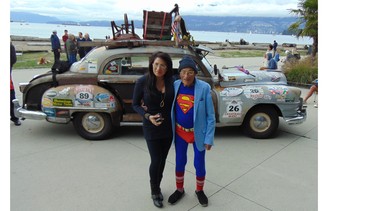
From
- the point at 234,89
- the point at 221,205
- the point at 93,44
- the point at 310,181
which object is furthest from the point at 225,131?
the point at 93,44

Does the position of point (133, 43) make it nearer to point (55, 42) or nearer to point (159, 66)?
point (159, 66)

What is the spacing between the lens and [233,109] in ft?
15.1

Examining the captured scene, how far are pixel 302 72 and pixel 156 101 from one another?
9.39 m

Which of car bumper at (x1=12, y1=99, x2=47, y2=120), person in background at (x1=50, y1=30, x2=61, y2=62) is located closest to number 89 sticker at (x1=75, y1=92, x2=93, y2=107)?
car bumper at (x1=12, y1=99, x2=47, y2=120)

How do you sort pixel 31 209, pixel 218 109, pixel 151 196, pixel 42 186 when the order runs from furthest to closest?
pixel 218 109, pixel 42 186, pixel 151 196, pixel 31 209

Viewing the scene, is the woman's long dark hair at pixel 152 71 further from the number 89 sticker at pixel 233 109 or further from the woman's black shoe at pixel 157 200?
the number 89 sticker at pixel 233 109

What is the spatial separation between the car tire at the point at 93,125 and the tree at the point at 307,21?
37.6 feet

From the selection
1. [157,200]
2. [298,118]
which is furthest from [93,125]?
[298,118]

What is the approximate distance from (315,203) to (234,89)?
217cm

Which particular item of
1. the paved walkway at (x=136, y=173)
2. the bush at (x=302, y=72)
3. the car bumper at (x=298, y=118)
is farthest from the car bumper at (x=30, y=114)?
the bush at (x=302, y=72)

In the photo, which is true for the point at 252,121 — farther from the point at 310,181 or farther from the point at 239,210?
the point at 239,210

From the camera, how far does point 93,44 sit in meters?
4.73

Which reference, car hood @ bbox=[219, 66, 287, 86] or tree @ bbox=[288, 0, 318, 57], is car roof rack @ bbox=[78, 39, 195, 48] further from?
A: tree @ bbox=[288, 0, 318, 57]

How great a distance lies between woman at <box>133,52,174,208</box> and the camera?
2.61m
